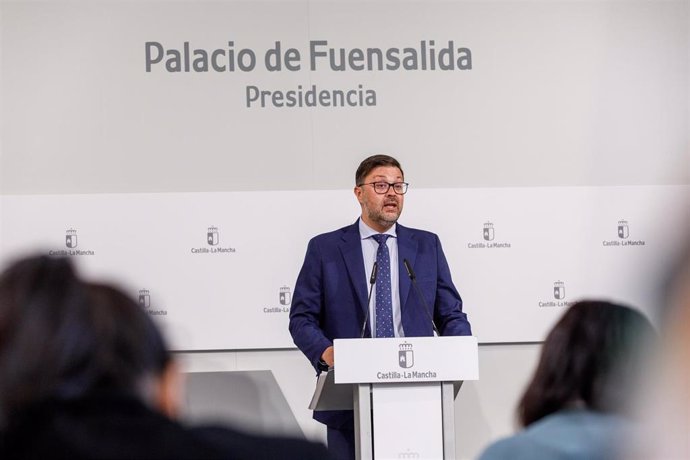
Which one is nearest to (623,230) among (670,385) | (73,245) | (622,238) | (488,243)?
(622,238)

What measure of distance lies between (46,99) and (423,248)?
244 centimetres

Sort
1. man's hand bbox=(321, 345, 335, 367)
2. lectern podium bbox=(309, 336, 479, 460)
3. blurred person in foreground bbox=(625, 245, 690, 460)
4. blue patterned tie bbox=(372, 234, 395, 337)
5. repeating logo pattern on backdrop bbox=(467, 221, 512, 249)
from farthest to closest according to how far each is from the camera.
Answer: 1. repeating logo pattern on backdrop bbox=(467, 221, 512, 249)
2. blue patterned tie bbox=(372, 234, 395, 337)
3. man's hand bbox=(321, 345, 335, 367)
4. lectern podium bbox=(309, 336, 479, 460)
5. blurred person in foreground bbox=(625, 245, 690, 460)

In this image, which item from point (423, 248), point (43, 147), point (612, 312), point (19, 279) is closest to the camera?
point (19, 279)

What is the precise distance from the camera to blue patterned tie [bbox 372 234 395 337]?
4.91 metres

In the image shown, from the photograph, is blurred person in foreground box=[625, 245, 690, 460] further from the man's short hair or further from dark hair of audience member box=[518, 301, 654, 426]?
the man's short hair

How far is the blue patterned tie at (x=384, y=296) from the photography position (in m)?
4.91

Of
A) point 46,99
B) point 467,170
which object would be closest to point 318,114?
point 467,170

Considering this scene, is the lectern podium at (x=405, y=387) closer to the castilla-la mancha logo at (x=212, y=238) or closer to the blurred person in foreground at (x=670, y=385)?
the castilla-la mancha logo at (x=212, y=238)

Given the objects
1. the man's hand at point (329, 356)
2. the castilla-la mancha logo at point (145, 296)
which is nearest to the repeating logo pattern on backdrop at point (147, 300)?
the castilla-la mancha logo at point (145, 296)

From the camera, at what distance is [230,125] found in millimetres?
5980

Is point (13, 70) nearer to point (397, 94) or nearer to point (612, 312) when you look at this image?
point (397, 94)

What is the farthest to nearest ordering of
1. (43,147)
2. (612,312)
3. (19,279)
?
(43,147)
(612,312)
(19,279)

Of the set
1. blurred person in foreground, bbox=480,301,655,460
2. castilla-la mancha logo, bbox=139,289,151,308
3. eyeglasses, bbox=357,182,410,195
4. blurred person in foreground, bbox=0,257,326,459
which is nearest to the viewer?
blurred person in foreground, bbox=0,257,326,459

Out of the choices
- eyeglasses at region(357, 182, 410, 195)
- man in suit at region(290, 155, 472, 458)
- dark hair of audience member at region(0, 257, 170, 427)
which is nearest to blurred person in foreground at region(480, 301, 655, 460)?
dark hair of audience member at region(0, 257, 170, 427)
